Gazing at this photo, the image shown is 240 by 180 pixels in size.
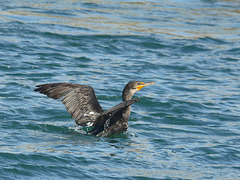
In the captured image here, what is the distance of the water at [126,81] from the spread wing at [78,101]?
336 millimetres

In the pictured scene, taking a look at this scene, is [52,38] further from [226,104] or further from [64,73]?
[226,104]

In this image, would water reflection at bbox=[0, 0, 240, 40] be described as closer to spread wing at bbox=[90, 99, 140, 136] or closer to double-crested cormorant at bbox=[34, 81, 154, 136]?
double-crested cormorant at bbox=[34, 81, 154, 136]

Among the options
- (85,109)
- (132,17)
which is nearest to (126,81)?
(85,109)

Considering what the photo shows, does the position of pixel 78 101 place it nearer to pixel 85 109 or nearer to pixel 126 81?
pixel 85 109

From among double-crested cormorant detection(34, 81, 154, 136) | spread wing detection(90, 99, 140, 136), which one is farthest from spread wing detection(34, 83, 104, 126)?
spread wing detection(90, 99, 140, 136)

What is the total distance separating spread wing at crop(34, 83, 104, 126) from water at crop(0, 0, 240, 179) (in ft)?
1.10

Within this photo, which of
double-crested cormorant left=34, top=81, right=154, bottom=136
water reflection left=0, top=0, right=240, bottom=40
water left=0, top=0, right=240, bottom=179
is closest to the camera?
water left=0, top=0, right=240, bottom=179

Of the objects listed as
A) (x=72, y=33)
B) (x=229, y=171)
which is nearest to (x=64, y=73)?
(x=72, y=33)

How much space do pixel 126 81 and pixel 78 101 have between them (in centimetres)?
391

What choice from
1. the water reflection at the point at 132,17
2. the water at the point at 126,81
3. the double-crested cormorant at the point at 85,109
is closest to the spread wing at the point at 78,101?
the double-crested cormorant at the point at 85,109

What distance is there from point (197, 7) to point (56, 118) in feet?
43.6

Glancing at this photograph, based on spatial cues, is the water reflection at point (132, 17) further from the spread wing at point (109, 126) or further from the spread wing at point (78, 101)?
the spread wing at point (109, 126)

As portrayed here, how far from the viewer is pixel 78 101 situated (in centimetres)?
870

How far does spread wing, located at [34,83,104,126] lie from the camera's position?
8617 millimetres
